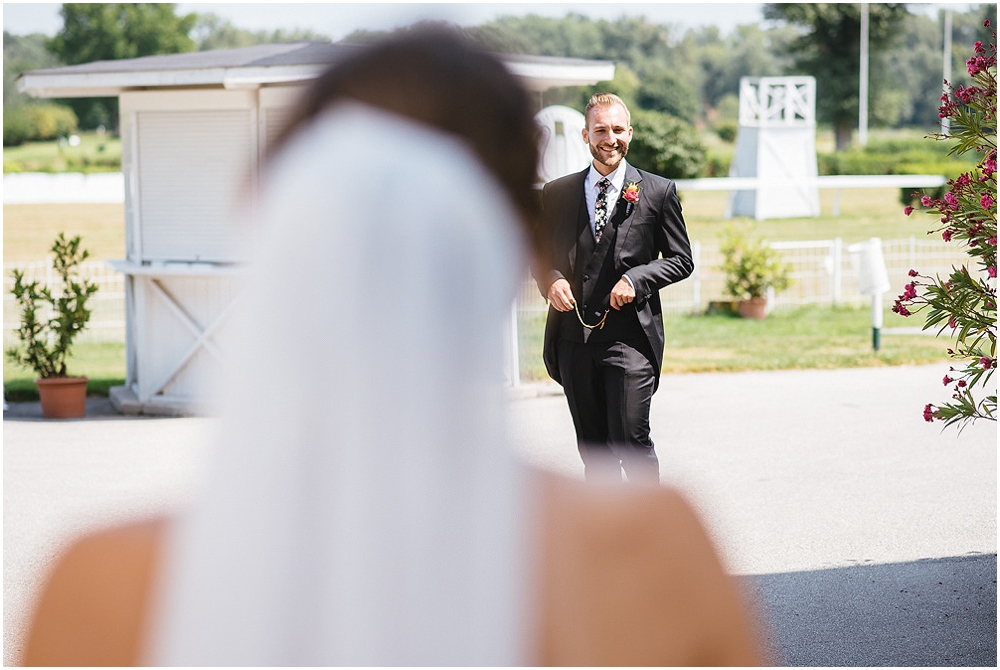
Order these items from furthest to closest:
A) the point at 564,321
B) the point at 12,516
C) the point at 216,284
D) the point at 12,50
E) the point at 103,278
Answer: the point at 12,50, the point at 103,278, the point at 216,284, the point at 12,516, the point at 564,321

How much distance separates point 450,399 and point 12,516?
727cm

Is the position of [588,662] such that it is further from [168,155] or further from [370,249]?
[168,155]

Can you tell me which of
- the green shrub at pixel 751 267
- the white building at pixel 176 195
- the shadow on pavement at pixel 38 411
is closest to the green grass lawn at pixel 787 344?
the green shrub at pixel 751 267

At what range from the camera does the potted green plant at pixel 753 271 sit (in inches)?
695

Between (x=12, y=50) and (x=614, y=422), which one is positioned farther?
(x=12, y=50)

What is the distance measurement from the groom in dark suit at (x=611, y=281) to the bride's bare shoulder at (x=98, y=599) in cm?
434

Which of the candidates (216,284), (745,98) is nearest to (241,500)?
(216,284)

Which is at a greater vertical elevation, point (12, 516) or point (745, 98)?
point (745, 98)

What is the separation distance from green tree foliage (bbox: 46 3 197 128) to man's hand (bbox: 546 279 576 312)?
84.5 metres

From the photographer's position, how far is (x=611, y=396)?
5613 millimetres

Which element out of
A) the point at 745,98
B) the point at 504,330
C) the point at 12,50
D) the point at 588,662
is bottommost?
the point at 588,662

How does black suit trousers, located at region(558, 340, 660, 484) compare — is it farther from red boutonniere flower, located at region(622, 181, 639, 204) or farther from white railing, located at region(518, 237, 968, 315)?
white railing, located at region(518, 237, 968, 315)

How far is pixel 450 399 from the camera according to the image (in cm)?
106

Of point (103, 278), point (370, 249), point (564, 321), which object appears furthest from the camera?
point (103, 278)
